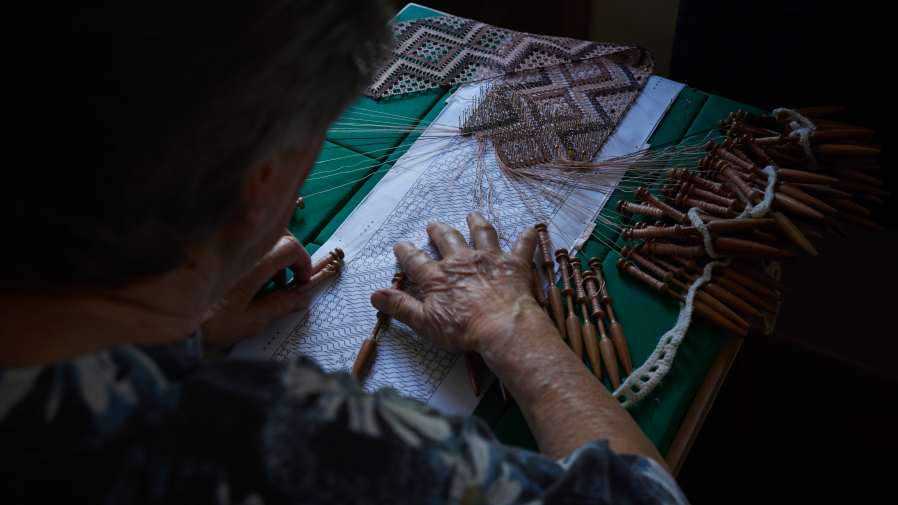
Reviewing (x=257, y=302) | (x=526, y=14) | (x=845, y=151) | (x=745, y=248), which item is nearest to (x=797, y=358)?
(x=845, y=151)

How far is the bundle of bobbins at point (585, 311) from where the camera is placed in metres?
1.34

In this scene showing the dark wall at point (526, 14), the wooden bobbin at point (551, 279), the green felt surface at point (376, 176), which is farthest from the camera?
the dark wall at point (526, 14)

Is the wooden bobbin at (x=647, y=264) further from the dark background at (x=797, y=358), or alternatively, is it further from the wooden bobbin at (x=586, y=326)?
the dark background at (x=797, y=358)

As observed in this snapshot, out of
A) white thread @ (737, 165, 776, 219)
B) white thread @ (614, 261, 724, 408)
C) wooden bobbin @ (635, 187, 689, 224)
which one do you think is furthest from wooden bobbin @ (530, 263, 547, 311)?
white thread @ (737, 165, 776, 219)

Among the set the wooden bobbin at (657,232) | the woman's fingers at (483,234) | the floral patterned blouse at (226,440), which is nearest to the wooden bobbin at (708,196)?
the wooden bobbin at (657,232)

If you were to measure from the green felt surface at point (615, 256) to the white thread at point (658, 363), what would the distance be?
0.02 m

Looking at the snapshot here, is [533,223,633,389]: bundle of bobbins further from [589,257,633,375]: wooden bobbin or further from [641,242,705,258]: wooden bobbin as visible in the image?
[641,242,705,258]: wooden bobbin

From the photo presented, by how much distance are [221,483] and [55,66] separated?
1.35ft

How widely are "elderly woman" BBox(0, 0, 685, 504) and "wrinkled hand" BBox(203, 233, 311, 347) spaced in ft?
1.66

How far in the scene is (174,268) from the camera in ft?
2.51

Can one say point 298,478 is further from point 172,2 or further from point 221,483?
point 172,2

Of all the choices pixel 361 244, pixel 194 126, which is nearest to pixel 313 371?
pixel 194 126

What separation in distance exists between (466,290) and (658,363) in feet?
1.31

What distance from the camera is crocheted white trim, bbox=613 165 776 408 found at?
130cm
